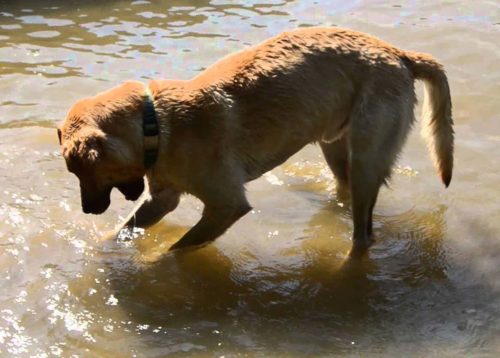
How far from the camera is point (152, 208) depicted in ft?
16.4

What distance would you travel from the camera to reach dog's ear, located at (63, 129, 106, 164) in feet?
13.7

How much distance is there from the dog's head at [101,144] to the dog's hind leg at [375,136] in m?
1.28

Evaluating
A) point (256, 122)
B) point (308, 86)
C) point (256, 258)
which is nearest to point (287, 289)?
point (256, 258)

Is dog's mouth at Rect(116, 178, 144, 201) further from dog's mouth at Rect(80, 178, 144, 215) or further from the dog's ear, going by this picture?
the dog's ear

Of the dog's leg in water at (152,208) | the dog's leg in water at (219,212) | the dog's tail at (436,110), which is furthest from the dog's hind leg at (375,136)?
the dog's leg in water at (152,208)

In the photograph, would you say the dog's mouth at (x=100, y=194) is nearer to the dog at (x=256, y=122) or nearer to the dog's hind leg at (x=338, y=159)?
the dog at (x=256, y=122)

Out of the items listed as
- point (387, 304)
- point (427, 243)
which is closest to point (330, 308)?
point (387, 304)

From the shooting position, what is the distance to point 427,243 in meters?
5.12

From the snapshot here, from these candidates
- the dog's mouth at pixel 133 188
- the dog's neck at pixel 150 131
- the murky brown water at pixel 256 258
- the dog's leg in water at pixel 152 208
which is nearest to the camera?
the murky brown water at pixel 256 258

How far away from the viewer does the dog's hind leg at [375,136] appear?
15.4 ft

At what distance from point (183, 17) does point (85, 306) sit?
4.88m

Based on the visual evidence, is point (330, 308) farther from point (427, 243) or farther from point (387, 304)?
point (427, 243)

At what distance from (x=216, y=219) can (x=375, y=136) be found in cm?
105

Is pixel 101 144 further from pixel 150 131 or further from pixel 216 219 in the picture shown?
pixel 216 219
